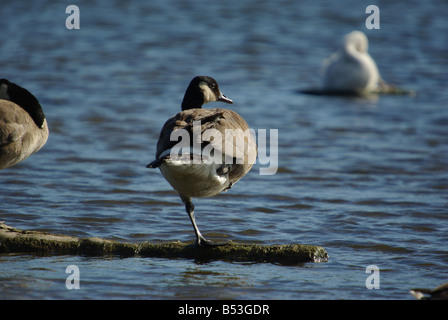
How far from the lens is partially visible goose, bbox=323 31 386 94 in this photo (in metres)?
17.5

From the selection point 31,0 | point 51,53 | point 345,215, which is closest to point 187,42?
point 51,53

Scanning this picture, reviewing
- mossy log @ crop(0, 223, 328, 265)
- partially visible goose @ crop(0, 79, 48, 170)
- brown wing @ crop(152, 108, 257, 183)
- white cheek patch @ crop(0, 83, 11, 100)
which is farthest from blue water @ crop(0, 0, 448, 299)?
white cheek patch @ crop(0, 83, 11, 100)

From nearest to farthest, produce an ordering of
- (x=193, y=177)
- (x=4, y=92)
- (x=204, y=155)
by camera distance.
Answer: (x=204, y=155), (x=193, y=177), (x=4, y=92)

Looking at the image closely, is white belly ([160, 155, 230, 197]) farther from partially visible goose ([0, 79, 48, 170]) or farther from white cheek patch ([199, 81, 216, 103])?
partially visible goose ([0, 79, 48, 170])

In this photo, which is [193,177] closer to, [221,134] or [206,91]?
[221,134]

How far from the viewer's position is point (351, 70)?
17.8 meters

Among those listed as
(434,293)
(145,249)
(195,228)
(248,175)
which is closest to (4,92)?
(145,249)

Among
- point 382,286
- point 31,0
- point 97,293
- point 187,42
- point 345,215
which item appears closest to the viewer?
point 97,293

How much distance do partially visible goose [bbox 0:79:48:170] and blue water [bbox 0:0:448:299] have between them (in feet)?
2.61

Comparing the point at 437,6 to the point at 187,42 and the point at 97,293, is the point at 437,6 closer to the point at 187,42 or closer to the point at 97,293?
the point at 187,42

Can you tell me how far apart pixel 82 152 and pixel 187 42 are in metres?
13.8

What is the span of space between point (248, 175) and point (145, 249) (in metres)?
4.56

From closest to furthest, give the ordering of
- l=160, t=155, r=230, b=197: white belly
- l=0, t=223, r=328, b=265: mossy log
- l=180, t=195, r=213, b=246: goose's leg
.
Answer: l=160, t=155, r=230, b=197: white belly < l=0, t=223, r=328, b=265: mossy log < l=180, t=195, r=213, b=246: goose's leg

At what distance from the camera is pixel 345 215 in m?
8.56
